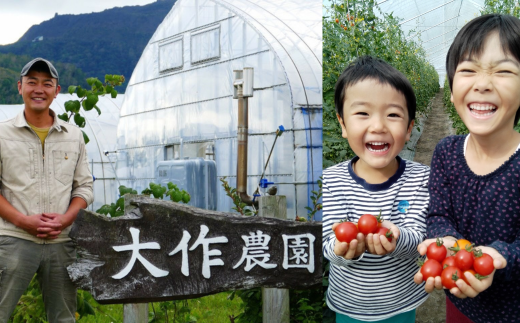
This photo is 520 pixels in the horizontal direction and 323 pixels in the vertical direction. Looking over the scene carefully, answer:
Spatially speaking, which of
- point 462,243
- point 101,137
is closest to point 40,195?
point 462,243

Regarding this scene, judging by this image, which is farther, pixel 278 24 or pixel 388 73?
pixel 278 24

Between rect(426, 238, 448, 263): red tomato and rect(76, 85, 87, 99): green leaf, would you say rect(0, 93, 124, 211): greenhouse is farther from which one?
rect(426, 238, 448, 263): red tomato

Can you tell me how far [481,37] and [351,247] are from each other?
16.2 inches

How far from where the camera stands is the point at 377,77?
3.33 feet

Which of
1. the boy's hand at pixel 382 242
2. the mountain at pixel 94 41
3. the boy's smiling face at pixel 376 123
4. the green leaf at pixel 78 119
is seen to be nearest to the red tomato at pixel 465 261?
the boy's hand at pixel 382 242

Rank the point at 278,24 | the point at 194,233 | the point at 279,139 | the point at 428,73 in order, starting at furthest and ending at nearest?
the point at 278,24
the point at 279,139
the point at 194,233
the point at 428,73

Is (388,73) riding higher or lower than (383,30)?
lower

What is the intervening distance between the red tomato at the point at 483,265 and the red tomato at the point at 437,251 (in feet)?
0.19

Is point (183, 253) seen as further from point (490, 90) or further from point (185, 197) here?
point (490, 90)

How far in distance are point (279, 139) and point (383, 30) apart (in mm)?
1552

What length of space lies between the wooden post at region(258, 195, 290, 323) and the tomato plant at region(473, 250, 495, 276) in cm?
156

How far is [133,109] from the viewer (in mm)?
3953

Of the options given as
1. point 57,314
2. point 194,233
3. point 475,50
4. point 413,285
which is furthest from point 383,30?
point 57,314

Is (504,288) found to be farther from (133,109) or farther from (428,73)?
(133,109)
